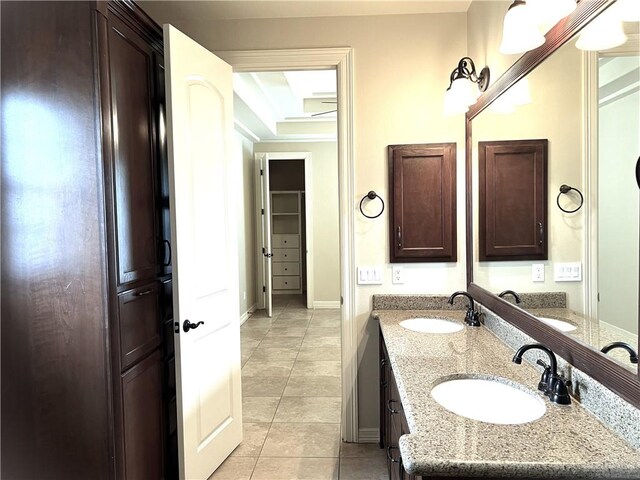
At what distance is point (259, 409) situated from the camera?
2.93 metres

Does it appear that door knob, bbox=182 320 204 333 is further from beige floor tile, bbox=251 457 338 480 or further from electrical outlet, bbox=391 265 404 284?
electrical outlet, bbox=391 265 404 284

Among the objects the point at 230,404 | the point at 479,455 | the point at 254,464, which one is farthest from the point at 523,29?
the point at 254,464

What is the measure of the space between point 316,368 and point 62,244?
2.74 metres

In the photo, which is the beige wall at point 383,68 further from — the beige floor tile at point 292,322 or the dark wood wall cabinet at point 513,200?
the beige floor tile at point 292,322

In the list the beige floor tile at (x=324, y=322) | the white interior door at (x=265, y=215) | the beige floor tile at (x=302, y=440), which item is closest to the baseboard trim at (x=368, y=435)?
the beige floor tile at (x=302, y=440)

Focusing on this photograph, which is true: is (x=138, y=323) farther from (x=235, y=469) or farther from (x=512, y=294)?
(x=512, y=294)

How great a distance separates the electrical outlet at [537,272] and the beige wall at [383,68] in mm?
773

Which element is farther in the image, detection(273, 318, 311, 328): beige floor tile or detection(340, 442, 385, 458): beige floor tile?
detection(273, 318, 311, 328): beige floor tile

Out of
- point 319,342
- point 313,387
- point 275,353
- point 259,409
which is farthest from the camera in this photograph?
point 319,342

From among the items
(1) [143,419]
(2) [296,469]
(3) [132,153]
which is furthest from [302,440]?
(3) [132,153]

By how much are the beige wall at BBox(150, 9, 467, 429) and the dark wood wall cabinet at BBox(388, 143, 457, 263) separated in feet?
0.17

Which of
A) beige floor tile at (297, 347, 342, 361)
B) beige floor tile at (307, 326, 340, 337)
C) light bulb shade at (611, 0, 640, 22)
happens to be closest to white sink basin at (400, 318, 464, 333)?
light bulb shade at (611, 0, 640, 22)

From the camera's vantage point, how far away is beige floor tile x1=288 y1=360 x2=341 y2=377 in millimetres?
3594

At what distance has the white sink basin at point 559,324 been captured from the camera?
132 cm
